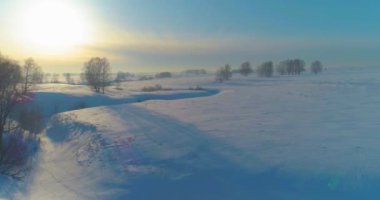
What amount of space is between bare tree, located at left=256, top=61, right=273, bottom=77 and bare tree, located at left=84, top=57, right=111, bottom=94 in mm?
75208

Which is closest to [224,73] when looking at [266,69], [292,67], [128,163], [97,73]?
[266,69]

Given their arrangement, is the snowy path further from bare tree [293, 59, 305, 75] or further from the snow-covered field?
bare tree [293, 59, 305, 75]

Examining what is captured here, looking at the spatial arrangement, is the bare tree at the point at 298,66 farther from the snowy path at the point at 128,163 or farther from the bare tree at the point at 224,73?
the snowy path at the point at 128,163

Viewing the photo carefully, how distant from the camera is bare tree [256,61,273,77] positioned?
476 feet

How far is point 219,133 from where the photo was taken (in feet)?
63.4

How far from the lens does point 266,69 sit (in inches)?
5778

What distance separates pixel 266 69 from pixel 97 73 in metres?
81.9

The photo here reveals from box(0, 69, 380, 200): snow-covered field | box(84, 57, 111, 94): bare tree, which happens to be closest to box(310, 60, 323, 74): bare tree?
box(84, 57, 111, 94): bare tree

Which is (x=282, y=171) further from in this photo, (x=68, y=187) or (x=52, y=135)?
(x=52, y=135)

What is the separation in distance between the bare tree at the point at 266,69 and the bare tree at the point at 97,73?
75.2m

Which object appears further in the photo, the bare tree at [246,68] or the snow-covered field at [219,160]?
the bare tree at [246,68]

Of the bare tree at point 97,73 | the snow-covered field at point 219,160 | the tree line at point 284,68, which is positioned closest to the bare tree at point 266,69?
the tree line at point 284,68

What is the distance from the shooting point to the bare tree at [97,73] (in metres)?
82.2

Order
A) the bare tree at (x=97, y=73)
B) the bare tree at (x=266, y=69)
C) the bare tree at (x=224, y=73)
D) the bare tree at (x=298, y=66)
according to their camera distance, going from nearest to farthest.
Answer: the bare tree at (x=97, y=73) → the bare tree at (x=224, y=73) → the bare tree at (x=266, y=69) → the bare tree at (x=298, y=66)
